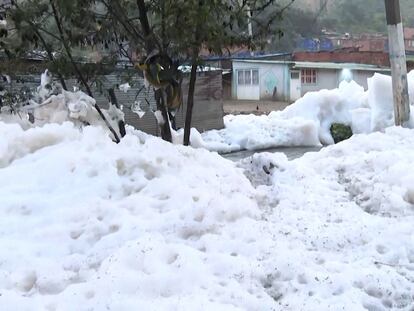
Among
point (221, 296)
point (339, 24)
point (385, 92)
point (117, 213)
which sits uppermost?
point (339, 24)

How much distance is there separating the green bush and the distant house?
18992 mm

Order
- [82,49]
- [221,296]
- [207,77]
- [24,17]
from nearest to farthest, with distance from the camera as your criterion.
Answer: [221,296], [24,17], [82,49], [207,77]

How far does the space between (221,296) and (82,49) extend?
4.10 meters

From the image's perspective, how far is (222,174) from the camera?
5.63 metres

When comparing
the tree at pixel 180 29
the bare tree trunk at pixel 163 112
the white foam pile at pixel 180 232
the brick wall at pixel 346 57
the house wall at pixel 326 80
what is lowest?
the white foam pile at pixel 180 232

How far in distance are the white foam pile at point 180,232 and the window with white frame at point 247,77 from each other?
111 ft

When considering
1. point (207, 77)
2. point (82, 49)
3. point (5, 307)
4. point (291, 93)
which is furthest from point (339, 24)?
point (5, 307)

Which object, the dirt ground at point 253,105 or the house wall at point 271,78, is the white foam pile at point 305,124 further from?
the house wall at point 271,78

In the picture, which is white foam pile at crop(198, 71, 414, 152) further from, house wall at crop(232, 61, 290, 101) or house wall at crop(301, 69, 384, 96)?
house wall at crop(232, 61, 290, 101)

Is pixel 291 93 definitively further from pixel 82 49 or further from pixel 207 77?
pixel 82 49

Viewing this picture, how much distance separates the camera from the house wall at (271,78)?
125ft

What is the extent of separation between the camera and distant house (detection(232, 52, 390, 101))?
35.8 meters

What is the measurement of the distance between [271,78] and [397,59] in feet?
94.2

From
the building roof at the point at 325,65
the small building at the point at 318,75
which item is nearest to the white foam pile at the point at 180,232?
the building roof at the point at 325,65
